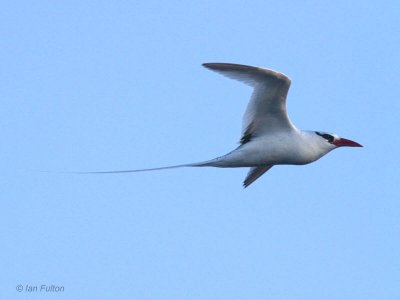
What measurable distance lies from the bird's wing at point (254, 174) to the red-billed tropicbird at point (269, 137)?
882 mm

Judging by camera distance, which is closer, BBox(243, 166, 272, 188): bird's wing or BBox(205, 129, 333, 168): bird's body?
BBox(205, 129, 333, 168): bird's body

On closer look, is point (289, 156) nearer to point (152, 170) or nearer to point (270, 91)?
point (270, 91)

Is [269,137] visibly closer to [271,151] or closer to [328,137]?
[271,151]

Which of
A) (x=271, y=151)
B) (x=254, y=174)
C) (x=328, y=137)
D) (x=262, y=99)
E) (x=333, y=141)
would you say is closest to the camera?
(x=262, y=99)

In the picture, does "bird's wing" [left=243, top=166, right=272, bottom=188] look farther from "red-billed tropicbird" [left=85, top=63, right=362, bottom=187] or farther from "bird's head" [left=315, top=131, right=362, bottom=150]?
"bird's head" [left=315, top=131, right=362, bottom=150]

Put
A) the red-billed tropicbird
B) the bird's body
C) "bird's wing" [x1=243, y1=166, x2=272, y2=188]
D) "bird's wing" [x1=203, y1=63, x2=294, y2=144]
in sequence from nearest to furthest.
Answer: "bird's wing" [x1=203, y1=63, x2=294, y2=144] → the red-billed tropicbird → the bird's body → "bird's wing" [x1=243, y1=166, x2=272, y2=188]

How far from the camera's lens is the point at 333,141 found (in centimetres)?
1339

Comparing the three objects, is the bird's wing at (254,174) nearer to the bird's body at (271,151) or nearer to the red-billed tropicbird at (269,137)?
the red-billed tropicbird at (269,137)

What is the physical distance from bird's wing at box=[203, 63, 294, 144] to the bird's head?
79 centimetres

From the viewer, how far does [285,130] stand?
12.6 m

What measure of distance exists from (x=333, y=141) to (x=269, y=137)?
1390 mm

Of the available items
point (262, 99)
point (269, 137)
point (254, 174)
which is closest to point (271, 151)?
point (269, 137)

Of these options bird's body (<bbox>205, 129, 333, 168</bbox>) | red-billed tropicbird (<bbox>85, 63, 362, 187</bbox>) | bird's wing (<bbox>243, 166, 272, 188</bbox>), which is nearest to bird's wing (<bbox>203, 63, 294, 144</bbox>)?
red-billed tropicbird (<bbox>85, 63, 362, 187</bbox>)

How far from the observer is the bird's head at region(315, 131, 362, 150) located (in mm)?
13172
